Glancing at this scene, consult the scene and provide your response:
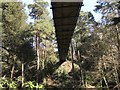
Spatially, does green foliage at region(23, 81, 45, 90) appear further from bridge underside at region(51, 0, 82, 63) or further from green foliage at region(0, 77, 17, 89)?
bridge underside at region(51, 0, 82, 63)

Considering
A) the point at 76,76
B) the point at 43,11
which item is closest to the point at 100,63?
the point at 76,76

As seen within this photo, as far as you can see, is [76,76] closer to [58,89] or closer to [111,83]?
[58,89]

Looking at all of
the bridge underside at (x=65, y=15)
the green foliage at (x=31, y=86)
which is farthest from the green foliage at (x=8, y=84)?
the bridge underside at (x=65, y=15)

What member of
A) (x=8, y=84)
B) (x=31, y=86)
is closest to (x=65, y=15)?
(x=31, y=86)

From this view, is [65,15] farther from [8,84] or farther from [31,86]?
[8,84]


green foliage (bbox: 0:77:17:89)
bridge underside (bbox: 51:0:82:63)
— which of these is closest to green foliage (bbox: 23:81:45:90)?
green foliage (bbox: 0:77:17:89)

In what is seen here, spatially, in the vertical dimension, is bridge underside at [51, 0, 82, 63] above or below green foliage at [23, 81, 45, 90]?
above

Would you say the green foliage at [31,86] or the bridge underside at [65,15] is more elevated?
the bridge underside at [65,15]

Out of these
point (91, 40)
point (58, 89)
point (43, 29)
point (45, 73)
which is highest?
point (43, 29)

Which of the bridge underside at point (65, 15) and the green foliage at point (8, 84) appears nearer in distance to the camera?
the bridge underside at point (65, 15)

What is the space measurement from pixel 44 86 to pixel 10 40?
772 cm

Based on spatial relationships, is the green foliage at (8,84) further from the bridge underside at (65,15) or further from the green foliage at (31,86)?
the bridge underside at (65,15)

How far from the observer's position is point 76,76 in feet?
126

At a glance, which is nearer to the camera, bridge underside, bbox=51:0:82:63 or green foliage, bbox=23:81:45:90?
bridge underside, bbox=51:0:82:63
